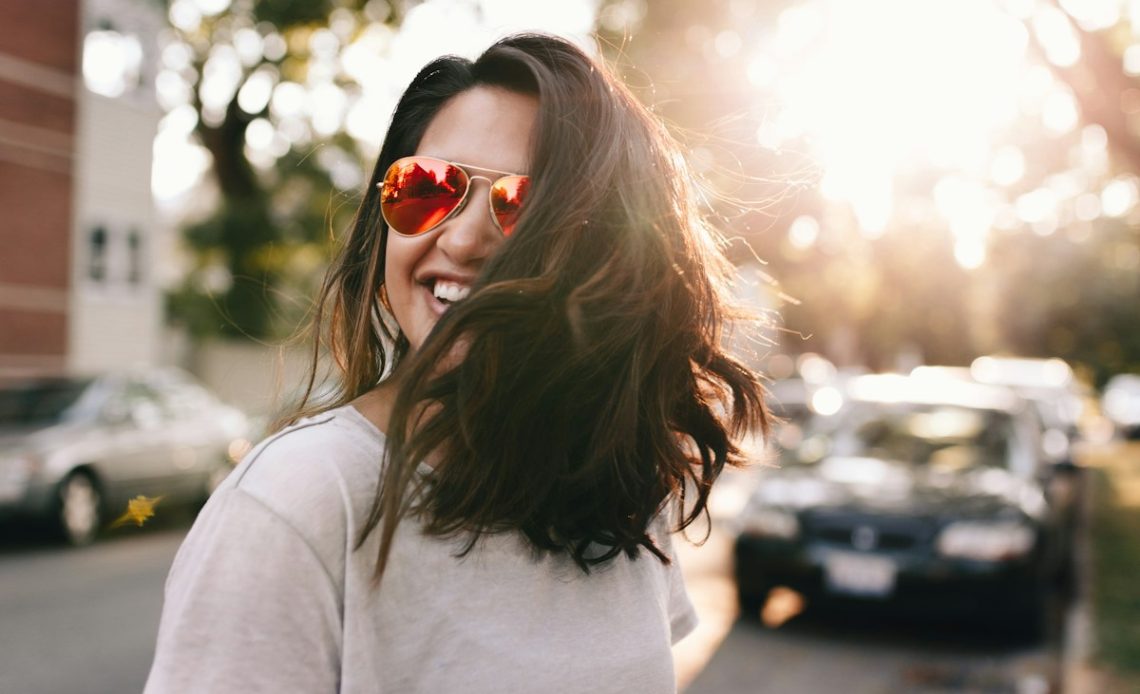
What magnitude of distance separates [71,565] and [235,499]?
9.38 m

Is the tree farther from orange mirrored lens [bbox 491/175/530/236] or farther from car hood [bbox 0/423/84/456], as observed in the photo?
orange mirrored lens [bbox 491/175/530/236]

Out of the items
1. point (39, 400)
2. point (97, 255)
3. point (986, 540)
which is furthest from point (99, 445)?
point (97, 255)

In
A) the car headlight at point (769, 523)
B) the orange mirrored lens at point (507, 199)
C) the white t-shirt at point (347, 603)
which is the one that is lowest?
the car headlight at point (769, 523)

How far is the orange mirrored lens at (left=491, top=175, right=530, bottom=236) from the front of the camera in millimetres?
1589

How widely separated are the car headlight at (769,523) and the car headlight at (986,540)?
94 cm

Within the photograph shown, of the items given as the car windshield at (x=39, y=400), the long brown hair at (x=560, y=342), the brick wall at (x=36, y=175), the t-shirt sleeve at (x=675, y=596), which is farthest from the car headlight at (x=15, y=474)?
the t-shirt sleeve at (x=675, y=596)

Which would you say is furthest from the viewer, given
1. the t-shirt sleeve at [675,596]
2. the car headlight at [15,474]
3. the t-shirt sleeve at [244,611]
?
the car headlight at [15,474]

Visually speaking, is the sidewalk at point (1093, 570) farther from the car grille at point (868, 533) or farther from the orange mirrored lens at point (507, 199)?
the orange mirrored lens at point (507, 199)

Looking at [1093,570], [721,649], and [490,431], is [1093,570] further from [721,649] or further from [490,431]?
[490,431]

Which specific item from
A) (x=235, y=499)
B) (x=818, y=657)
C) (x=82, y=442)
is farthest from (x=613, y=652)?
(x=82, y=442)

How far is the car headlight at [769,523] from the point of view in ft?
24.6

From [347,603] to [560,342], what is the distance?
1.56 ft

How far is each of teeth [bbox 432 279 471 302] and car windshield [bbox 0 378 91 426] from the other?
10.5m

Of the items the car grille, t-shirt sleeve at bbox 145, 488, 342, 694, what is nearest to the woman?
t-shirt sleeve at bbox 145, 488, 342, 694
